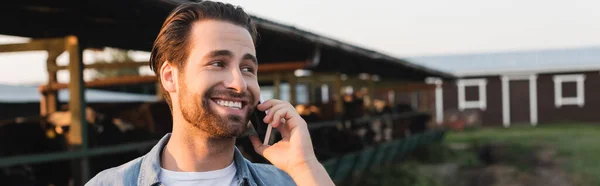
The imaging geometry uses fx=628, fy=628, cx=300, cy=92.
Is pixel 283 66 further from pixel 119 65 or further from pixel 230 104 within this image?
pixel 230 104

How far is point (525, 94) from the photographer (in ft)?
94.3

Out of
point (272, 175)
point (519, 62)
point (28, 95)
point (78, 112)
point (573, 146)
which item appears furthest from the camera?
point (519, 62)

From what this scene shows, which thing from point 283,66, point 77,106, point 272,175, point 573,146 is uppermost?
point 272,175

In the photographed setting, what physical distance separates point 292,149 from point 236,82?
25cm

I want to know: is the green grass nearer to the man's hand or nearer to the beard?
the man's hand

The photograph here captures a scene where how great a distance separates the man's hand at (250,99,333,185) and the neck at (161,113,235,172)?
0.13 metres

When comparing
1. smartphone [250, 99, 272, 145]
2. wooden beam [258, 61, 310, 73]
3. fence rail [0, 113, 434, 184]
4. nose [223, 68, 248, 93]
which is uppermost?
A: nose [223, 68, 248, 93]

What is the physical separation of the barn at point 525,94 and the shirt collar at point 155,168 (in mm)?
26859

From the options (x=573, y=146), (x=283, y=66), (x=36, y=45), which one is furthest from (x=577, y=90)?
(x=36, y=45)

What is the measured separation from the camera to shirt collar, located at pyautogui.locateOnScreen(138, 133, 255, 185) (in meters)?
1.70

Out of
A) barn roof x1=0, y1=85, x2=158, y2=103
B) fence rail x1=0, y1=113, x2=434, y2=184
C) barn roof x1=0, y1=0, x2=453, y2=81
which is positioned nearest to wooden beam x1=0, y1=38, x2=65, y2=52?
barn roof x1=0, y1=0, x2=453, y2=81

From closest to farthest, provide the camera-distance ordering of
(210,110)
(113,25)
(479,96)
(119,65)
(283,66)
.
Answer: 1. (210,110)
2. (113,25)
3. (283,66)
4. (119,65)
5. (479,96)

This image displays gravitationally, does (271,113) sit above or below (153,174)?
above

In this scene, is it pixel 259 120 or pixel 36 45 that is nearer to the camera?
pixel 259 120
